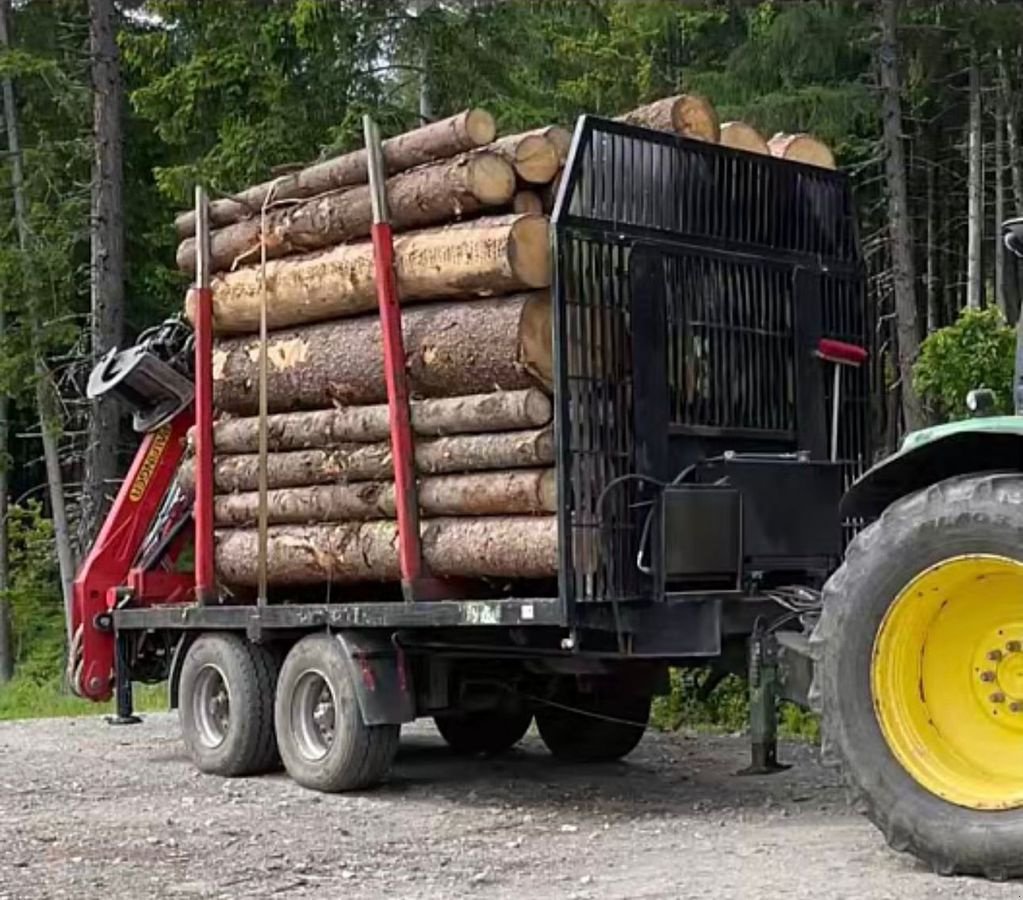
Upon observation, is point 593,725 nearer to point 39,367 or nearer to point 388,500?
point 388,500

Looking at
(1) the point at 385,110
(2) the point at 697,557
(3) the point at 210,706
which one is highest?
(1) the point at 385,110

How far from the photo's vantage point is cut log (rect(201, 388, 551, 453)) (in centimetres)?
845

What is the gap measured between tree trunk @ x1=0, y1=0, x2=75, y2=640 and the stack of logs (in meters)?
15.1

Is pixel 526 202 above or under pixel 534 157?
under

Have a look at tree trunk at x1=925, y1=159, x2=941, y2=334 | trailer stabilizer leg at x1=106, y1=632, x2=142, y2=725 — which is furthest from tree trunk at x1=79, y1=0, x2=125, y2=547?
tree trunk at x1=925, y1=159, x2=941, y2=334

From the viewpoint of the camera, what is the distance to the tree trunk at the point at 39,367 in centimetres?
2545

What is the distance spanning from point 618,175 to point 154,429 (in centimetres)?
488

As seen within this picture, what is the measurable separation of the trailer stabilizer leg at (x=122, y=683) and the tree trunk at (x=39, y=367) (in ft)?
44.2

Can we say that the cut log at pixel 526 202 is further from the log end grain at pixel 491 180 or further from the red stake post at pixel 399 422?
the red stake post at pixel 399 422

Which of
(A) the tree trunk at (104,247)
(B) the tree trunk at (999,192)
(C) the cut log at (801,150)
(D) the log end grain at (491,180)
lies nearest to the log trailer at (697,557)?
(C) the cut log at (801,150)

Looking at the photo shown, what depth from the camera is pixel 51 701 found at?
2119cm

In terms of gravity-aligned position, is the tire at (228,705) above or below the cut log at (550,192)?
below

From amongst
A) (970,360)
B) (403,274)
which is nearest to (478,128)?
(403,274)

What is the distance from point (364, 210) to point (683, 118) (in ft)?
6.35
